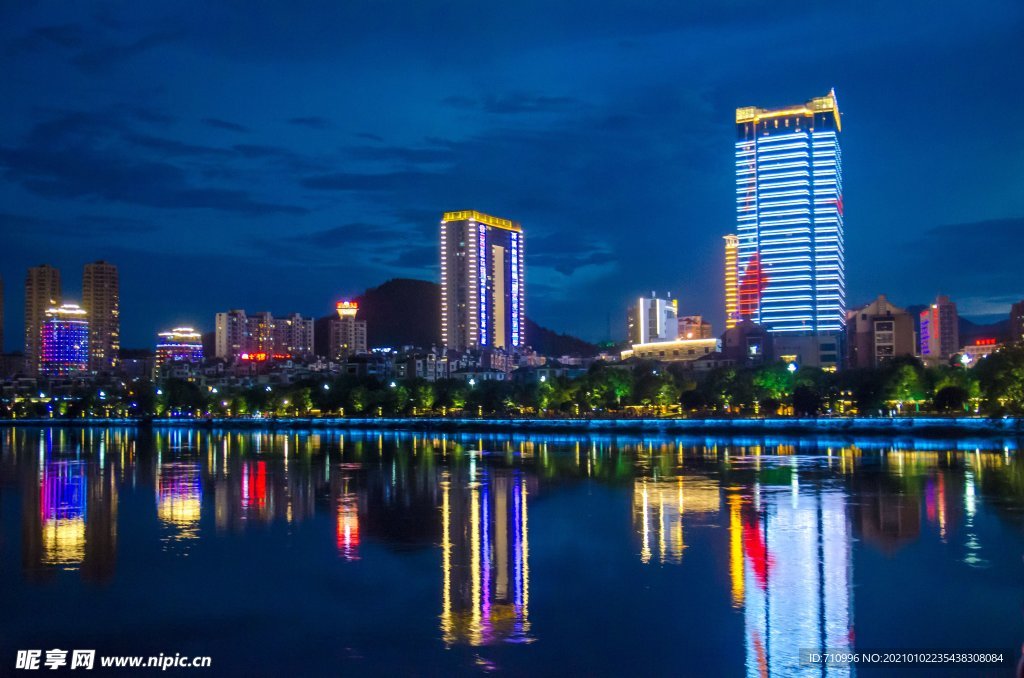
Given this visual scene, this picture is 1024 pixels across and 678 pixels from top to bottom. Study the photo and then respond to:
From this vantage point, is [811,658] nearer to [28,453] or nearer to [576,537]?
[576,537]

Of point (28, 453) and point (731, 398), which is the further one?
point (731, 398)

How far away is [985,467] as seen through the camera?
118ft

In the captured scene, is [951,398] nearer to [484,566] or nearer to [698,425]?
[698,425]

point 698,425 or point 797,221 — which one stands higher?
point 797,221

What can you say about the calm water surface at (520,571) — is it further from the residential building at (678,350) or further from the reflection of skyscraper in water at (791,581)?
the residential building at (678,350)

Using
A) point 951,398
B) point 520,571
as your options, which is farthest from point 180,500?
point 951,398

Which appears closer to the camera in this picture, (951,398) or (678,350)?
(951,398)

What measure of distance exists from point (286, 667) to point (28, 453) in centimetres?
5144

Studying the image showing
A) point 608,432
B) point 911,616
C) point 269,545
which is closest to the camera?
point 911,616


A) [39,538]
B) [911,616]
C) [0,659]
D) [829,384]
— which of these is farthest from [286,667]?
[829,384]

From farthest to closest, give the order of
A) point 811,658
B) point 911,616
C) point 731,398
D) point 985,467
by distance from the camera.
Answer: point 731,398 < point 985,467 < point 911,616 < point 811,658

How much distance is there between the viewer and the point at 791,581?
15.0 metres

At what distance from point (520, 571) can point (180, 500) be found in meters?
15.1

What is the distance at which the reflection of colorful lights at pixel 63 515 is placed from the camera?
18.6 metres
